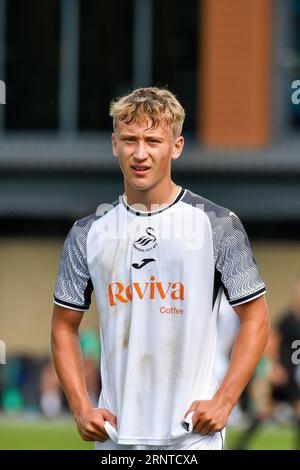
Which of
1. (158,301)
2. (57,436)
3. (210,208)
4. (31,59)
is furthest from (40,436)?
(158,301)

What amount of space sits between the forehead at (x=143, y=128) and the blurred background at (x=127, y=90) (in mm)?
14933

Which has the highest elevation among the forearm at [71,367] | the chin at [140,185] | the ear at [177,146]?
the ear at [177,146]

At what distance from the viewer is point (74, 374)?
206 inches

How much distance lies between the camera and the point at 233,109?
2073 centimetres

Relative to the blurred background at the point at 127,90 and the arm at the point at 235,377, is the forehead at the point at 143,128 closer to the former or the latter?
the arm at the point at 235,377

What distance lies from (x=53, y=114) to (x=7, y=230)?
197 cm

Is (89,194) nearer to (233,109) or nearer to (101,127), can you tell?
(101,127)

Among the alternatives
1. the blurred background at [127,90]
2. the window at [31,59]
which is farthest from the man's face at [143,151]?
the window at [31,59]

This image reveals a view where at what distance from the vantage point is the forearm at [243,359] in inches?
199

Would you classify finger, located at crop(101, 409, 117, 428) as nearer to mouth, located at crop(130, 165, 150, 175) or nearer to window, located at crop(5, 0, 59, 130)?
mouth, located at crop(130, 165, 150, 175)

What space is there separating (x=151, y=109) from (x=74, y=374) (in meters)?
1.00

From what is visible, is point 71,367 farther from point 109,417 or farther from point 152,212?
point 152,212

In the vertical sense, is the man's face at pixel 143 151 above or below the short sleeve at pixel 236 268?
above
